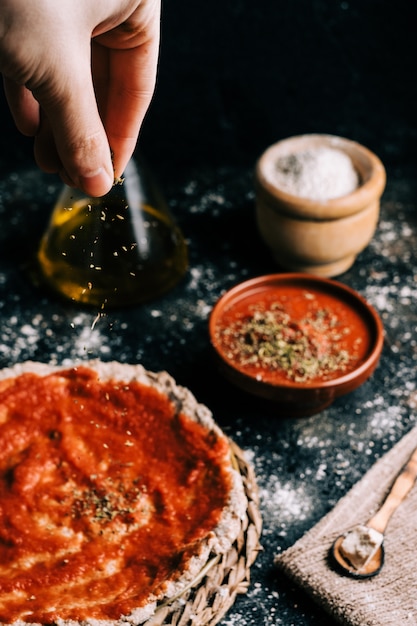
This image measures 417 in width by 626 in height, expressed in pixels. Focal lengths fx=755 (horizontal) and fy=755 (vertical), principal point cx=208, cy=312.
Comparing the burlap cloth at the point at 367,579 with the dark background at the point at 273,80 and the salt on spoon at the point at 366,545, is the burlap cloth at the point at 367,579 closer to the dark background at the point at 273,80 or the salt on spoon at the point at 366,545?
the salt on spoon at the point at 366,545

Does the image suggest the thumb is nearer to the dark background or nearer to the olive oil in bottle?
the olive oil in bottle

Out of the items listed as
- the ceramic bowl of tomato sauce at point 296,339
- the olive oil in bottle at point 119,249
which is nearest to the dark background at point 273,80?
the olive oil in bottle at point 119,249

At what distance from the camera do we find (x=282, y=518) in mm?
1223

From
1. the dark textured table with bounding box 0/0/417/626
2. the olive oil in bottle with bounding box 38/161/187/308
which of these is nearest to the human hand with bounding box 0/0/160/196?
the olive oil in bottle with bounding box 38/161/187/308

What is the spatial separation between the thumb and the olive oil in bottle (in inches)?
22.3

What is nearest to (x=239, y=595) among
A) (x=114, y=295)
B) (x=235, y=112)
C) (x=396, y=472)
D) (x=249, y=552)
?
(x=249, y=552)

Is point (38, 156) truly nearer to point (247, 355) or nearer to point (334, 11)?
point (247, 355)

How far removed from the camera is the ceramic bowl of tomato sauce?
1.29m

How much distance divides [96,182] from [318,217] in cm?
78

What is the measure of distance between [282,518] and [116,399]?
0.34 metres

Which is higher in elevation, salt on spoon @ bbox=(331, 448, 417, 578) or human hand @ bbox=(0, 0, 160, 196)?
human hand @ bbox=(0, 0, 160, 196)

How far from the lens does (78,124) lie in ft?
2.53

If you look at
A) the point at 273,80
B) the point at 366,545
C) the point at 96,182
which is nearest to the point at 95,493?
the point at 366,545

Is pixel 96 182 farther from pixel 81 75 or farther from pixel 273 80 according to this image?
pixel 273 80
